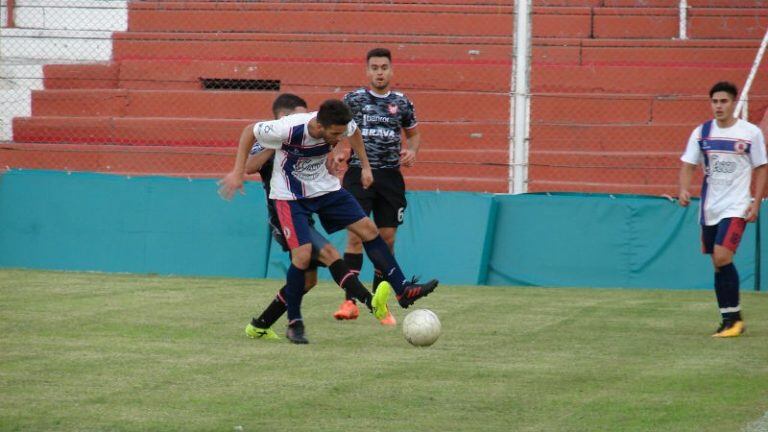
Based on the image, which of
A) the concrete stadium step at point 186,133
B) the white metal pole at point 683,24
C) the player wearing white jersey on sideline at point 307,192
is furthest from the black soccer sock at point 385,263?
the white metal pole at point 683,24

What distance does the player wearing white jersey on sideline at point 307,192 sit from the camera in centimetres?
873

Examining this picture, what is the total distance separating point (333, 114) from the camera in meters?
8.62

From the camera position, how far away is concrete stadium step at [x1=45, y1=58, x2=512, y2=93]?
61.9 feet

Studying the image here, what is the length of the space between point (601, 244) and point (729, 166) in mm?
4347

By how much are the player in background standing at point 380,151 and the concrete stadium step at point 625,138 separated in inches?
271

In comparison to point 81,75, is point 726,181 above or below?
below

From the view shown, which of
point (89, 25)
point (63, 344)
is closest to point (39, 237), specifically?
point (89, 25)

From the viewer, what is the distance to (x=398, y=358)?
25.9 ft

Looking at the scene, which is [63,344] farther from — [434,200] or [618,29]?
[618,29]

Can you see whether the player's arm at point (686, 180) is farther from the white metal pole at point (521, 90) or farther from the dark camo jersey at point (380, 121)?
the white metal pole at point (521, 90)

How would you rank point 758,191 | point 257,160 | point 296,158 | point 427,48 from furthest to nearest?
point 427,48 < point 758,191 < point 257,160 < point 296,158

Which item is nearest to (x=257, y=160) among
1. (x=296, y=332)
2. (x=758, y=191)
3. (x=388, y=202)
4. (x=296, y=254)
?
(x=296, y=254)

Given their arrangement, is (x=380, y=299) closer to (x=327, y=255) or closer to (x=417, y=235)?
(x=327, y=255)

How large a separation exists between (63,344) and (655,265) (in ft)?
24.5
